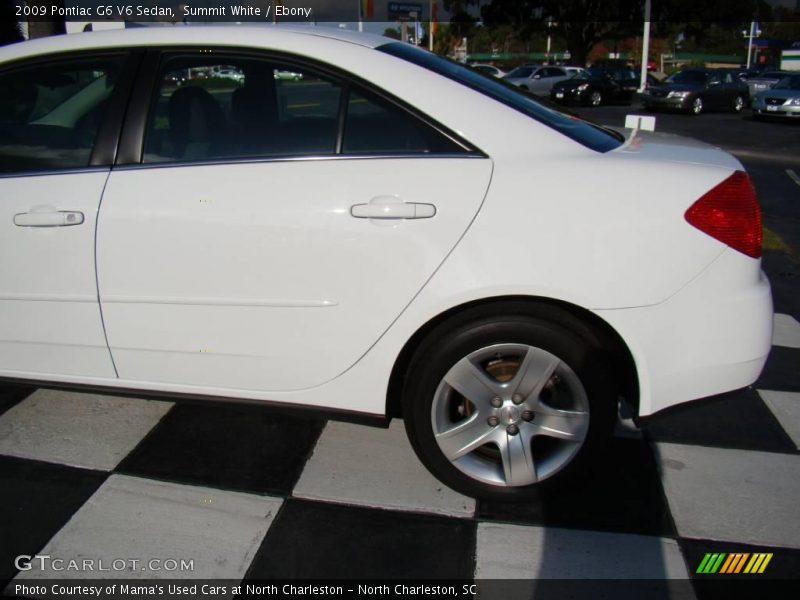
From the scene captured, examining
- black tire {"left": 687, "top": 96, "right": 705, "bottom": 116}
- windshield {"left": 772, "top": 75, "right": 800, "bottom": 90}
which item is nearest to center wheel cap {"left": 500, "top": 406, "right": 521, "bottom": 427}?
windshield {"left": 772, "top": 75, "right": 800, "bottom": 90}

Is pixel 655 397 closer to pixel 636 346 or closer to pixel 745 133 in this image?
pixel 636 346

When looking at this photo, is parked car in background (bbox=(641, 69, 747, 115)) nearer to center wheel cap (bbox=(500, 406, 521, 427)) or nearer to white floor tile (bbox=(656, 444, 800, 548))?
white floor tile (bbox=(656, 444, 800, 548))

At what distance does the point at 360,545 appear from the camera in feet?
8.10

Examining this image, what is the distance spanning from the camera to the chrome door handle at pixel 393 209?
237 cm

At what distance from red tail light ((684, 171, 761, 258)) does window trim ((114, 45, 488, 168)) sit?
727 millimetres

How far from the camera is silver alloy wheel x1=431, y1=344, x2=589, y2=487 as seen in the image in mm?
2473

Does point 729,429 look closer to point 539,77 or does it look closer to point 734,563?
point 734,563

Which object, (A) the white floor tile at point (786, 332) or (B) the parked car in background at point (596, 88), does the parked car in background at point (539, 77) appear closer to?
(B) the parked car in background at point (596, 88)

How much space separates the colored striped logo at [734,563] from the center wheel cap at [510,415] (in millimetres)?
752

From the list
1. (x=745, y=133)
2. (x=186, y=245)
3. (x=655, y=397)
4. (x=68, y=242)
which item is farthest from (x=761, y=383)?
(x=745, y=133)

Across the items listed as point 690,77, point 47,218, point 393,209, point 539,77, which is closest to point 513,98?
point 393,209

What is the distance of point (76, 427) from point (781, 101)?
2148 centimetres

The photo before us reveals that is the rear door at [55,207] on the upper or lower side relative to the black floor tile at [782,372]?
upper

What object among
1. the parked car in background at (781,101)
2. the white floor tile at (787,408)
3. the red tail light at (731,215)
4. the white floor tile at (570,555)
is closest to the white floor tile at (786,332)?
the white floor tile at (787,408)
